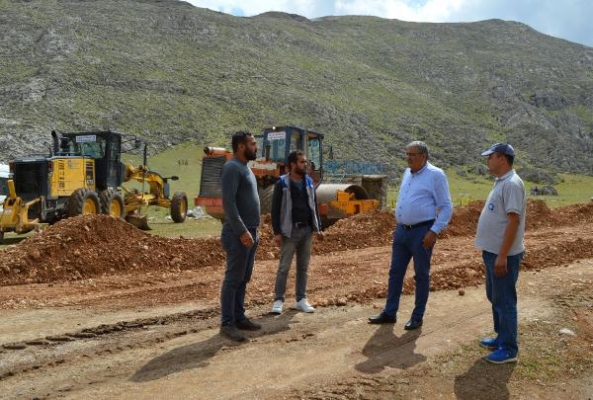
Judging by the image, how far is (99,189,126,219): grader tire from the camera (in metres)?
16.5

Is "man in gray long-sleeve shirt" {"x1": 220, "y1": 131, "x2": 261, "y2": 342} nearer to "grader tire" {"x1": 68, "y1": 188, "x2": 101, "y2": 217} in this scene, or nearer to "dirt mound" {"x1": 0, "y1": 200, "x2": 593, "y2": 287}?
"dirt mound" {"x1": 0, "y1": 200, "x2": 593, "y2": 287}

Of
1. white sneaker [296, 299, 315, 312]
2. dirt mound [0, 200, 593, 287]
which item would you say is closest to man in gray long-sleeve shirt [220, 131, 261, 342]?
white sneaker [296, 299, 315, 312]

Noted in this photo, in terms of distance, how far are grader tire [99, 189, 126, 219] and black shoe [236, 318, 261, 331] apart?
11.1 metres

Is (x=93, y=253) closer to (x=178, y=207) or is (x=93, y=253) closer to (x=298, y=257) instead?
(x=298, y=257)

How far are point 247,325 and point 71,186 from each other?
39.8 ft

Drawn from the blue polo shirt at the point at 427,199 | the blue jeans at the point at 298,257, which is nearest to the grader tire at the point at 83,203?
the blue jeans at the point at 298,257

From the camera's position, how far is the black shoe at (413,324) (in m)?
5.88

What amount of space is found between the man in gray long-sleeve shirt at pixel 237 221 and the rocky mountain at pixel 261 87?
4030 cm

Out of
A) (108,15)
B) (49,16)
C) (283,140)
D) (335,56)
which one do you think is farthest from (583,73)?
(283,140)

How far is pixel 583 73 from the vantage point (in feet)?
359

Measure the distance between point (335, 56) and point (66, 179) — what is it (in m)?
82.3

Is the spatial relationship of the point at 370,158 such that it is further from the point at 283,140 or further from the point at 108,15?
the point at 108,15

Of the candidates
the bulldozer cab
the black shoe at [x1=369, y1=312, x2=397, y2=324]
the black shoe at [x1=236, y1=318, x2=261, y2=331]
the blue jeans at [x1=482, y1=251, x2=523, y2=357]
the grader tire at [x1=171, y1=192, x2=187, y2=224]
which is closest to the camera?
the blue jeans at [x1=482, y1=251, x2=523, y2=357]

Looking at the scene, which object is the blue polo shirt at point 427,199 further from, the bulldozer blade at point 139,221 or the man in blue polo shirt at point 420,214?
the bulldozer blade at point 139,221
